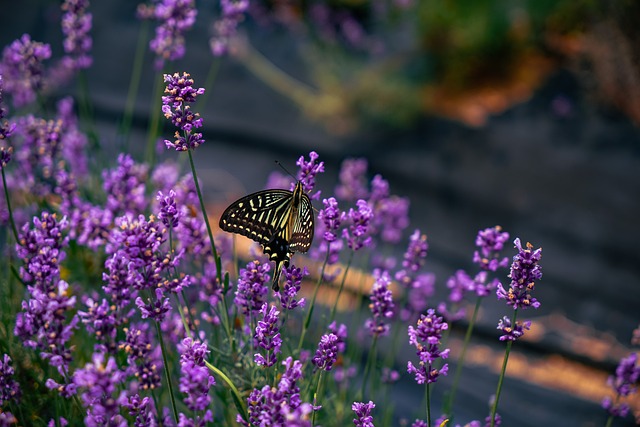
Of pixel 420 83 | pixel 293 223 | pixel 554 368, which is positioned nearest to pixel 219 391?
pixel 293 223

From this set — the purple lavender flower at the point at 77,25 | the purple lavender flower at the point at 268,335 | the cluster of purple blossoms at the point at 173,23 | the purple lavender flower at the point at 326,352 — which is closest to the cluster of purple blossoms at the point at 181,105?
the purple lavender flower at the point at 268,335

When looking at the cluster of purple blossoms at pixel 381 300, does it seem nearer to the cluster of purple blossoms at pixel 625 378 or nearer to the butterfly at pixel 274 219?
the butterfly at pixel 274 219

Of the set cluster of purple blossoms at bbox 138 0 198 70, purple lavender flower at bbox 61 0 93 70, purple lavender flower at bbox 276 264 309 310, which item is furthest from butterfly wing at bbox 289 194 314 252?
purple lavender flower at bbox 61 0 93 70

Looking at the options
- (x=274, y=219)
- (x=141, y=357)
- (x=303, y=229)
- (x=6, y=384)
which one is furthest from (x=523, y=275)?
(x=6, y=384)

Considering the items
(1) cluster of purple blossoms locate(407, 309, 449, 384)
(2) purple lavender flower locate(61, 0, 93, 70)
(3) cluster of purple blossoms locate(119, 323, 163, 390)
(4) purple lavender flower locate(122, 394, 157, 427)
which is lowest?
(4) purple lavender flower locate(122, 394, 157, 427)

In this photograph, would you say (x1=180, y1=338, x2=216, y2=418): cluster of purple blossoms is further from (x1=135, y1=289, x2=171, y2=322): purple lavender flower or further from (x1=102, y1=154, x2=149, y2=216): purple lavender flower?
(x1=102, y1=154, x2=149, y2=216): purple lavender flower

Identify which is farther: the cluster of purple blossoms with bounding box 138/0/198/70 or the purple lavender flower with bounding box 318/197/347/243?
the cluster of purple blossoms with bounding box 138/0/198/70
